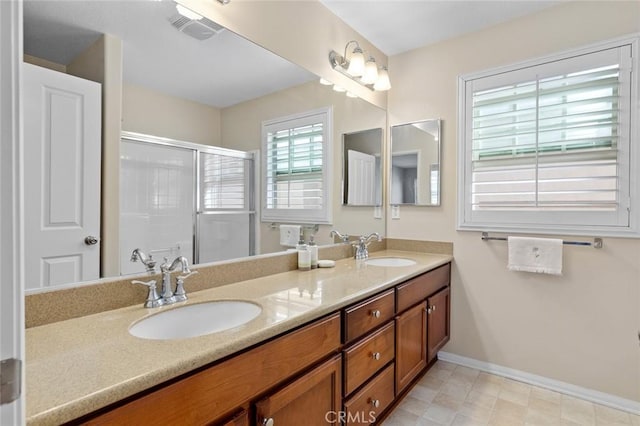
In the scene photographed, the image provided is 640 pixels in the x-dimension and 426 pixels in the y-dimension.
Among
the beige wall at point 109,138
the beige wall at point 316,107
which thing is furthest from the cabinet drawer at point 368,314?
the beige wall at point 109,138

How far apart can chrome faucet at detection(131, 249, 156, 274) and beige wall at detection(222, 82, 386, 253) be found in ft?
1.96

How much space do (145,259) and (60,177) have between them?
1.31 feet

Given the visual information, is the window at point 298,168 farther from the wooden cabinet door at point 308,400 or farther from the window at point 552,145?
the window at point 552,145

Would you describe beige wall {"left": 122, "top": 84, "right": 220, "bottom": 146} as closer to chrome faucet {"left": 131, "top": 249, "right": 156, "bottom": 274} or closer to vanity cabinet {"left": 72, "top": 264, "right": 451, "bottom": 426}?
chrome faucet {"left": 131, "top": 249, "right": 156, "bottom": 274}

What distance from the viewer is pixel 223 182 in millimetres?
1640

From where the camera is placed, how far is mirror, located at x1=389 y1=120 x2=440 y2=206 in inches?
100

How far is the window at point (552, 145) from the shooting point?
6.17 ft

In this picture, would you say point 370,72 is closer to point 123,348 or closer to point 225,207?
point 225,207

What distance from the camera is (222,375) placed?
0.91 m

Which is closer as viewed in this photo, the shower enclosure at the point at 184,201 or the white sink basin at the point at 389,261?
the shower enclosure at the point at 184,201

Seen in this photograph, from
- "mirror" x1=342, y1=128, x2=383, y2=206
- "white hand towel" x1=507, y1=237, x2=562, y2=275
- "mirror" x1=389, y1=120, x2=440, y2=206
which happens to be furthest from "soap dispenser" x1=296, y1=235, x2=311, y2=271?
"white hand towel" x1=507, y1=237, x2=562, y2=275

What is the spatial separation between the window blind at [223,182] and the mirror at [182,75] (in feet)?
0.25

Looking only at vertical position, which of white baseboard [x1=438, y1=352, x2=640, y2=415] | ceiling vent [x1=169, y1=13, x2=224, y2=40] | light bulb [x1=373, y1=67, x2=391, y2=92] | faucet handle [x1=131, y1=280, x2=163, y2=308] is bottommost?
white baseboard [x1=438, y1=352, x2=640, y2=415]

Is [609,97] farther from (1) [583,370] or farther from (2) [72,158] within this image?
(2) [72,158]
